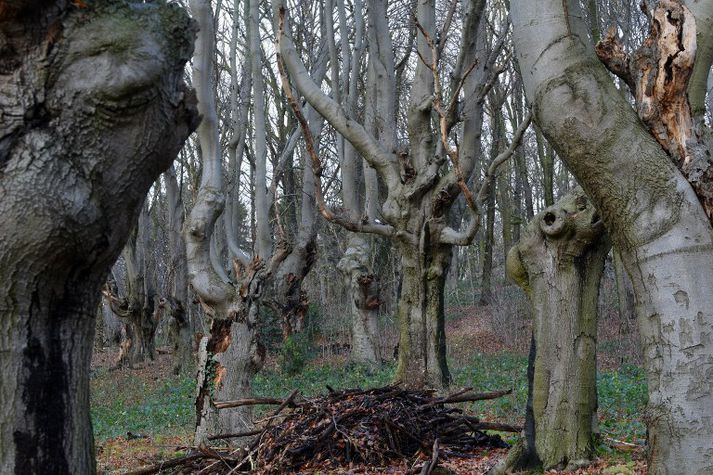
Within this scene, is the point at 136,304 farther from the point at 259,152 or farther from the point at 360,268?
the point at 259,152

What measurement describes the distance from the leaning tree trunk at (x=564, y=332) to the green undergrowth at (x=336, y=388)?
45.6 inches

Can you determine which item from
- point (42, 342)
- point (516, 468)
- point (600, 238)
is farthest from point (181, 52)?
point (516, 468)

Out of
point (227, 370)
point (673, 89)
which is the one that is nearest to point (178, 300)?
point (227, 370)

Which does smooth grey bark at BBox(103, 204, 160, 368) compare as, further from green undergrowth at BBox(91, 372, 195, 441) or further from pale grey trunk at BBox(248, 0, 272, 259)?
pale grey trunk at BBox(248, 0, 272, 259)

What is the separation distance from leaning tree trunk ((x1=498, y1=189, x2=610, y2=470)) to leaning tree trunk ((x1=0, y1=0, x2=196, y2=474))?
2984 mm

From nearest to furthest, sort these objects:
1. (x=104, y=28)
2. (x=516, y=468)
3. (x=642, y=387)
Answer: (x=104, y=28) < (x=516, y=468) < (x=642, y=387)

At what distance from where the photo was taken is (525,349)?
1802 cm

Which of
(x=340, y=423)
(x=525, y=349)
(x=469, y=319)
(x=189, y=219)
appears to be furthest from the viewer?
(x=469, y=319)

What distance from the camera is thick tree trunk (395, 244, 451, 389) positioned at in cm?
1073

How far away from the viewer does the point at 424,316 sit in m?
10.8

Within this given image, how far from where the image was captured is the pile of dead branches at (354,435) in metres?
5.99

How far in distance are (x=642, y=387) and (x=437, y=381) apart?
9.49ft

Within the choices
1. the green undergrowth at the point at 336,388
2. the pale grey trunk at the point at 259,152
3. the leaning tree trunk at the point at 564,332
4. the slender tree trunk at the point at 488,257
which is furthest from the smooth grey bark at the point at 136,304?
the leaning tree trunk at the point at 564,332

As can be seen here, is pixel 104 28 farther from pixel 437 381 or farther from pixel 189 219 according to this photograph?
pixel 437 381
